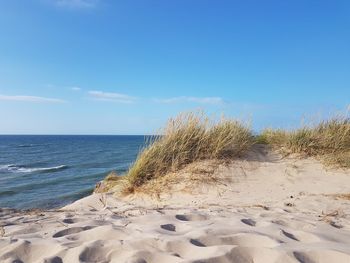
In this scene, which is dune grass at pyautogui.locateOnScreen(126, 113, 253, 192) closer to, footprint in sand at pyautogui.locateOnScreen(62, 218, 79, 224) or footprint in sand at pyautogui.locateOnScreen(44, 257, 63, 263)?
footprint in sand at pyautogui.locateOnScreen(62, 218, 79, 224)

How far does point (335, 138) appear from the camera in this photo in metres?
7.67

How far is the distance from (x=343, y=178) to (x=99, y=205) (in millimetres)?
4233

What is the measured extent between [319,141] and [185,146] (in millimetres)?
2904

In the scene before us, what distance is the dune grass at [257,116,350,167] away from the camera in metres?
7.33

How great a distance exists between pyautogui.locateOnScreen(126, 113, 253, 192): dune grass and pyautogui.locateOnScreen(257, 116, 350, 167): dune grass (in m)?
0.72

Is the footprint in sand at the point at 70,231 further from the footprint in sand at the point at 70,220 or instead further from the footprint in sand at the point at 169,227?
the footprint in sand at the point at 169,227

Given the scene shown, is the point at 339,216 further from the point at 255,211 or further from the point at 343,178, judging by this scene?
the point at 343,178

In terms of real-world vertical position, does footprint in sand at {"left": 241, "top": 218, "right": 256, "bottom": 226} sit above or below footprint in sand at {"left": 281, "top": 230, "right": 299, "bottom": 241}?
below

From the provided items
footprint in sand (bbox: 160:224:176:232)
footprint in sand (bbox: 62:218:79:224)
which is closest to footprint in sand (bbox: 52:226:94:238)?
footprint in sand (bbox: 62:218:79:224)

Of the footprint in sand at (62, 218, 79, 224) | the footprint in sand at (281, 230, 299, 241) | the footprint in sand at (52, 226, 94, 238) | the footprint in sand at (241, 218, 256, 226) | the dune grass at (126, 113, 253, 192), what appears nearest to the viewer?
the footprint in sand at (281, 230, 299, 241)

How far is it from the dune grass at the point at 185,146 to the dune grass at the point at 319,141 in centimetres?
72

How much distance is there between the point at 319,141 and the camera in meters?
7.62

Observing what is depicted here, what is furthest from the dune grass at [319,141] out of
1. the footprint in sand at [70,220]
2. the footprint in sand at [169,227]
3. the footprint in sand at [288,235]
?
the footprint in sand at [70,220]

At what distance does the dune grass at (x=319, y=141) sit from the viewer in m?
7.33
